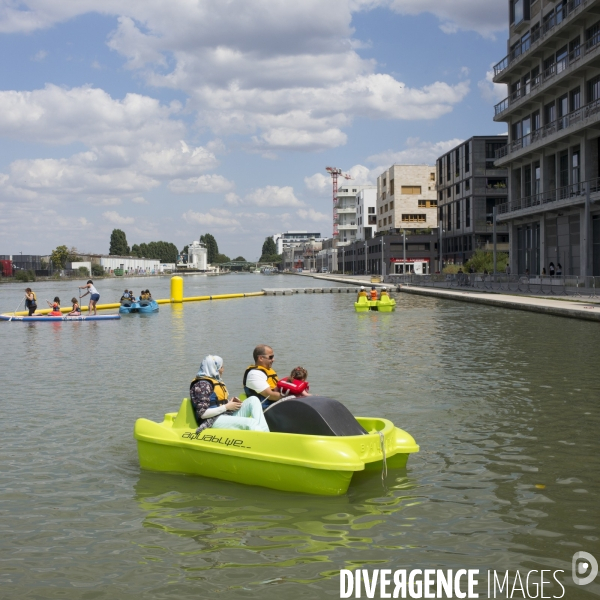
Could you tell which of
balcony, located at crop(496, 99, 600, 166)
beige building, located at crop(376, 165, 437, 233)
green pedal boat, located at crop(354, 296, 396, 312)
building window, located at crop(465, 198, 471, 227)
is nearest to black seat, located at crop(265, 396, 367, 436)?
green pedal boat, located at crop(354, 296, 396, 312)

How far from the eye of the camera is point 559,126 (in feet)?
160

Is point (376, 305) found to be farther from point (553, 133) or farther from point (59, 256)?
point (59, 256)

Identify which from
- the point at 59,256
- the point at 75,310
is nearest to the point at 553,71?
the point at 75,310

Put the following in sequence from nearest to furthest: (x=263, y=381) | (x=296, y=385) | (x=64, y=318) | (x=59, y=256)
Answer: (x=296, y=385) → (x=263, y=381) → (x=64, y=318) → (x=59, y=256)

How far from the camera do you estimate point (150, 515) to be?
284 inches

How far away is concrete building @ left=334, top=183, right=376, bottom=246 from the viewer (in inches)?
6973

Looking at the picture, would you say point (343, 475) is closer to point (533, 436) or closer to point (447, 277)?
point (533, 436)

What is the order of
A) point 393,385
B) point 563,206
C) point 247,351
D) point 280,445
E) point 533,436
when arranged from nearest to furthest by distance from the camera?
point 280,445
point 533,436
point 393,385
point 247,351
point 563,206

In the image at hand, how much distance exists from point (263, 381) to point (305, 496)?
1.87 metres

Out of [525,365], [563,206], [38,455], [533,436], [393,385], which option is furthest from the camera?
[563,206]

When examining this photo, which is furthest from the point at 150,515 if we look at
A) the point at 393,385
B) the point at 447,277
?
the point at 447,277

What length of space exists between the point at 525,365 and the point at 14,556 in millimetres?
13053

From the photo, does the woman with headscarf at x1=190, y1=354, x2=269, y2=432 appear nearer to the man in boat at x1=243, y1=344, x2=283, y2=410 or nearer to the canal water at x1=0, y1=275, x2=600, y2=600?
the man in boat at x1=243, y1=344, x2=283, y2=410

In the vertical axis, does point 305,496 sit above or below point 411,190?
below
